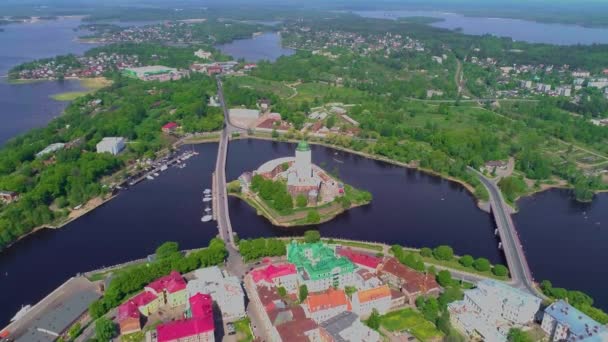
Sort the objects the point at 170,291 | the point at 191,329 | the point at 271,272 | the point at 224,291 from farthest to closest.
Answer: the point at 271,272, the point at 170,291, the point at 224,291, the point at 191,329

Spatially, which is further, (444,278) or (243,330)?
(444,278)

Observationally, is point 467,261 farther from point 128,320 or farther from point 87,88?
point 87,88

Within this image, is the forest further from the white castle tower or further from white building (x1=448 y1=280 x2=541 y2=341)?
white building (x1=448 y1=280 x2=541 y2=341)

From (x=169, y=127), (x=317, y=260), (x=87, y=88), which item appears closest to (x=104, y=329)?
(x=317, y=260)

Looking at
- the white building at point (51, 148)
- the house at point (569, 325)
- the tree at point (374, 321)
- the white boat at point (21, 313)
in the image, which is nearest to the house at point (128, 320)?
the white boat at point (21, 313)

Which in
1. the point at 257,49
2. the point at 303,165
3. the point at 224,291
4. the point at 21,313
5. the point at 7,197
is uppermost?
the point at 257,49

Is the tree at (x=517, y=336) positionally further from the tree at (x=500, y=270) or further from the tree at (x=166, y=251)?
the tree at (x=166, y=251)

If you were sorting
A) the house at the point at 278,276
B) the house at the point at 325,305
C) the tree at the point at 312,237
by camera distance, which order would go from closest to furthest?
the house at the point at 325,305 < the house at the point at 278,276 < the tree at the point at 312,237
